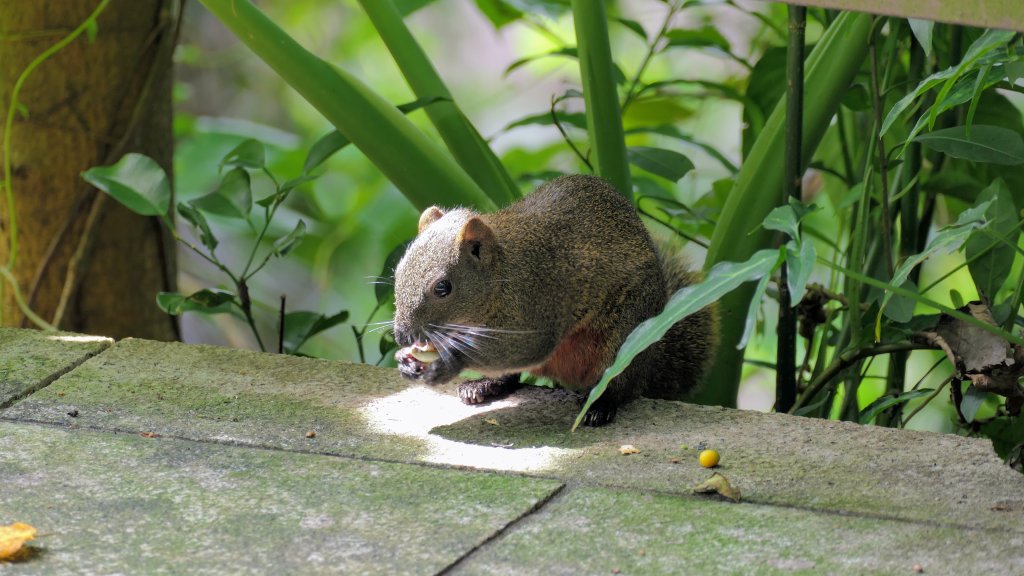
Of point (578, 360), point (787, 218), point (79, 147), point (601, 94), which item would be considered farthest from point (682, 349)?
point (79, 147)

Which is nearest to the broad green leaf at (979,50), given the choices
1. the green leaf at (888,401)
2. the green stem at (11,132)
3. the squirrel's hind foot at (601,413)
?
the green leaf at (888,401)

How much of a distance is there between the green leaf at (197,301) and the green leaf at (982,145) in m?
1.83

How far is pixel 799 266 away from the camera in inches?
71.3

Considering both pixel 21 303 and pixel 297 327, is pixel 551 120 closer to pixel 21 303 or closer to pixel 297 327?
pixel 297 327

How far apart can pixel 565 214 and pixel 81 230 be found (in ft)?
5.53

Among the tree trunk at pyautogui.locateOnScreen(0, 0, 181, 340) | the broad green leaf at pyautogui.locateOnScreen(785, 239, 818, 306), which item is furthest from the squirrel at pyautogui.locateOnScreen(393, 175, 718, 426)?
the tree trunk at pyautogui.locateOnScreen(0, 0, 181, 340)

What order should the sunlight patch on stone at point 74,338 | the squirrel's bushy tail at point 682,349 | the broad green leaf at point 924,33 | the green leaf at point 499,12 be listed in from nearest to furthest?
the broad green leaf at point 924,33 < the sunlight patch on stone at point 74,338 < the squirrel's bushy tail at point 682,349 < the green leaf at point 499,12

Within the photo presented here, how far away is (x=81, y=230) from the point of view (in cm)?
389

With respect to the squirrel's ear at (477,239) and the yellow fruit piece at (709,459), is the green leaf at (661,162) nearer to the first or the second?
the squirrel's ear at (477,239)

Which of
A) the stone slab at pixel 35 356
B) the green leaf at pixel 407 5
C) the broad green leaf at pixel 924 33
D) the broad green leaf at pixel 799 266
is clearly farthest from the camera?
the green leaf at pixel 407 5

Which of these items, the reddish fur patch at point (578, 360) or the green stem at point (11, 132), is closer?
the reddish fur patch at point (578, 360)

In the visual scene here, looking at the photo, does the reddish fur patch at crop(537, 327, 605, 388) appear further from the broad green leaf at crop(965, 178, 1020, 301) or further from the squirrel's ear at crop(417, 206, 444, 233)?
the broad green leaf at crop(965, 178, 1020, 301)

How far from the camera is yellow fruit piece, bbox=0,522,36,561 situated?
1.89 metres

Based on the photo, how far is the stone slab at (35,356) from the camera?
2785mm
